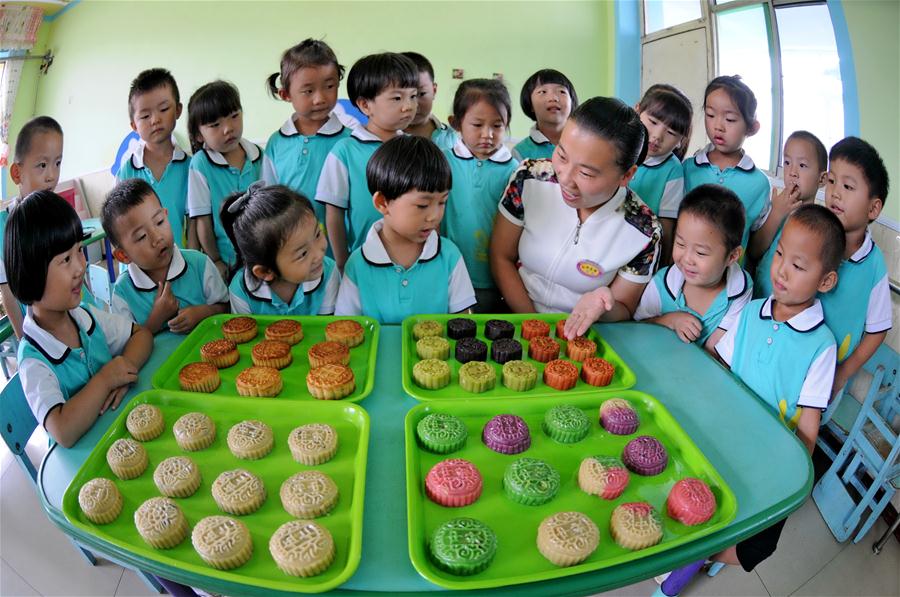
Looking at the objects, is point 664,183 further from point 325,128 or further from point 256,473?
point 256,473

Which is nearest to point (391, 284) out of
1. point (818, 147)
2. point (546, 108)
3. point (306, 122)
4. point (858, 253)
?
point (306, 122)

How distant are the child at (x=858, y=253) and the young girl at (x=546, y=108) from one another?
42.6 inches

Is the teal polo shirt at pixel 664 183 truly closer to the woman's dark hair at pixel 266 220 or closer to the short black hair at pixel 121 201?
the woman's dark hair at pixel 266 220

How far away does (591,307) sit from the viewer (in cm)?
157

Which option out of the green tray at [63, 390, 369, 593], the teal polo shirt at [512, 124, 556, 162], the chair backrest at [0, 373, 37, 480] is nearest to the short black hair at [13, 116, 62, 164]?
the chair backrest at [0, 373, 37, 480]

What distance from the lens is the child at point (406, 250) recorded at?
1.58m

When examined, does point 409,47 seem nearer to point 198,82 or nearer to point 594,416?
point 198,82

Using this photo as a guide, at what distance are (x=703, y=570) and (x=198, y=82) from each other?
5558 mm

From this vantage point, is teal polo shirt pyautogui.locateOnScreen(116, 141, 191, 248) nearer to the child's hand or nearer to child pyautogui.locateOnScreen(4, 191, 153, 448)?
child pyautogui.locateOnScreen(4, 191, 153, 448)

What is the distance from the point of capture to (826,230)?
146cm

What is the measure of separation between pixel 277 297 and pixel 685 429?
124 cm

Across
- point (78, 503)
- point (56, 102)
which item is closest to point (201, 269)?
point (78, 503)

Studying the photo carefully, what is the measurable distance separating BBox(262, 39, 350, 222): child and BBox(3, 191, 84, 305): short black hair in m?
0.99

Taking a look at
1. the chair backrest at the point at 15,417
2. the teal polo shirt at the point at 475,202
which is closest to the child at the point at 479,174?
the teal polo shirt at the point at 475,202
